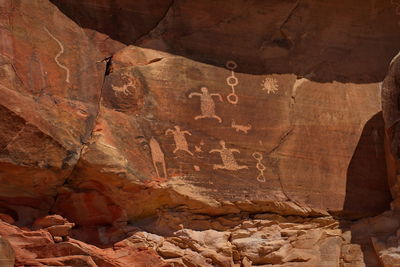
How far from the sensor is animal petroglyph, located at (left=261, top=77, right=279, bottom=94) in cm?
701

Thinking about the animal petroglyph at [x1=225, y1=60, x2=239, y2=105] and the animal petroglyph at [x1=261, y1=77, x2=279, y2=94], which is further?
the animal petroglyph at [x1=261, y1=77, x2=279, y2=94]

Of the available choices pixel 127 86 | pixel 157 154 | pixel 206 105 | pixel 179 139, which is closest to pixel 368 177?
pixel 206 105

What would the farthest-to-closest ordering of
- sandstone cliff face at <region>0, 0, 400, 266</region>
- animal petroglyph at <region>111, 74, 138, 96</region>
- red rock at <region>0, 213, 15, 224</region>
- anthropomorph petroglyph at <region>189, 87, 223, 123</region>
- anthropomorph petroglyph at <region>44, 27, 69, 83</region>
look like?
anthropomorph petroglyph at <region>189, 87, 223, 123</region>, animal petroglyph at <region>111, 74, 138, 96</region>, anthropomorph petroglyph at <region>44, 27, 69, 83</region>, sandstone cliff face at <region>0, 0, 400, 266</region>, red rock at <region>0, 213, 15, 224</region>

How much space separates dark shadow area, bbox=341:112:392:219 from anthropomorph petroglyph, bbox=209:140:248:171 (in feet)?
3.58

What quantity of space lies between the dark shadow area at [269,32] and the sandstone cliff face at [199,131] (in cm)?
1

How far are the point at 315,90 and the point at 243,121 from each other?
872 millimetres

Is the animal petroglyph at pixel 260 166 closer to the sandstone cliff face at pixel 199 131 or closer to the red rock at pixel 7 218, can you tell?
the sandstone cliff face at pixel 199 131

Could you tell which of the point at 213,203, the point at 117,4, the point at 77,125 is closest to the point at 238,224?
the point at 213,203

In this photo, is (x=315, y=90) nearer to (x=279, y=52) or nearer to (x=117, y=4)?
(x=279, y=52)

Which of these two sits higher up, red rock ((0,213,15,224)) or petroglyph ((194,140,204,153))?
petroglyph ((194,140,204,153))

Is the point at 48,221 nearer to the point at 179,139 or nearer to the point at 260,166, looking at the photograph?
the point at 179,139

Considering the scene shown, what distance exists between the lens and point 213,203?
Result: 6309mm

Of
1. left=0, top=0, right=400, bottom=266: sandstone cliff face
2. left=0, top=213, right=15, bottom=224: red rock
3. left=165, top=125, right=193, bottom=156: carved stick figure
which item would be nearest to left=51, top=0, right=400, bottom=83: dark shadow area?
left=0, top=0, right=400, bottom=266: sandstone cliff face

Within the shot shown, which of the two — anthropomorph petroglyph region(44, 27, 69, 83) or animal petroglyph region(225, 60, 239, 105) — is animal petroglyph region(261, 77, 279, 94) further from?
anthropomorph petroglyph region(44, 27, 69, 83)
